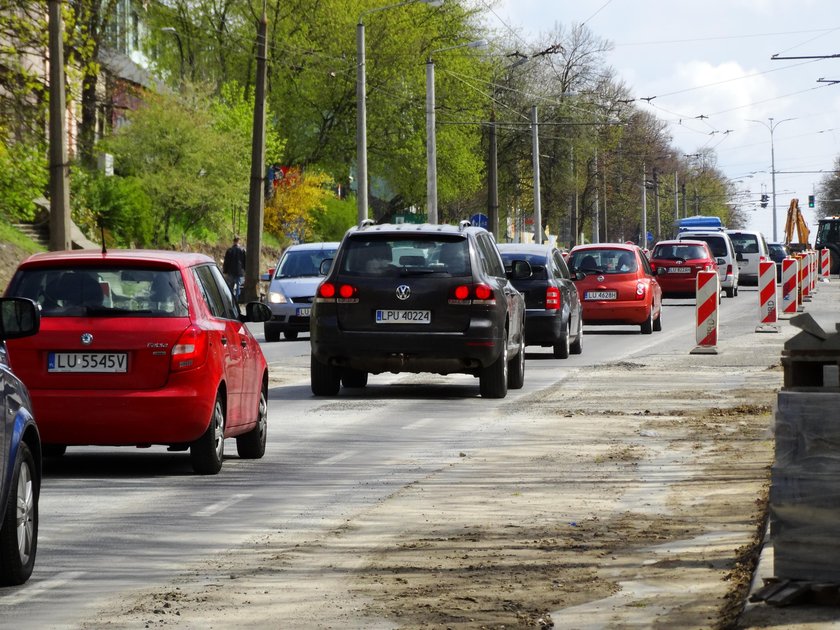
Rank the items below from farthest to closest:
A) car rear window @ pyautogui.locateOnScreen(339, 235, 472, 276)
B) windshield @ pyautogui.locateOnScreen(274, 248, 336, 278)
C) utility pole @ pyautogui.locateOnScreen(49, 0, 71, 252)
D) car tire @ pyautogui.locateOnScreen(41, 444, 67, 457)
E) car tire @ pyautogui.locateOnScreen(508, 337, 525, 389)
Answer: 1. windshield @ pyautogui.locateOnScreen(274, 248, 336, 278)
2. utility pole @ pyautogui.locateOnScreen(49, 0, 71, 252)
3. car tire @ pyautogui.locateOnScreen(508, 337, 525, 389)
4. car rear window @ pyautogui.locateOnScreen(339, 235, 472, 276)
5. car tire @ pyautogui.locateOnScreen(41, 444, 67, 457)

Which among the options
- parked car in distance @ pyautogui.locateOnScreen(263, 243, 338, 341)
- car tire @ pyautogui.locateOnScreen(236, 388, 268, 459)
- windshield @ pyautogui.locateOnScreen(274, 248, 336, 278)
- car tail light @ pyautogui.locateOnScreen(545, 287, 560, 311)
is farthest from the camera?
windshield @ pyautogui.locateOnScreen(274, 248, 336, 278)

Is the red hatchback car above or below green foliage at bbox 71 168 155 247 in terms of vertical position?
below

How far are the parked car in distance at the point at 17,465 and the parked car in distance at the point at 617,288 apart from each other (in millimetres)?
24030

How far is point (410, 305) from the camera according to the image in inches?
695

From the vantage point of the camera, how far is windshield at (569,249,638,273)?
31.7 meters

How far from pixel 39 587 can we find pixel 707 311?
18790 mm

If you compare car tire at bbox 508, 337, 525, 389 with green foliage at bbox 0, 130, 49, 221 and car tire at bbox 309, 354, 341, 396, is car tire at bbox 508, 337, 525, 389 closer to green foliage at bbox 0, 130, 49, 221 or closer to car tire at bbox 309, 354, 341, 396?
car tire at bbox 309, 354, 341, 396

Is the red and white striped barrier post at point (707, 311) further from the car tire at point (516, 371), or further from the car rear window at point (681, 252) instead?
the car rear window at point (681, 252)

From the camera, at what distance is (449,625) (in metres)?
6.66

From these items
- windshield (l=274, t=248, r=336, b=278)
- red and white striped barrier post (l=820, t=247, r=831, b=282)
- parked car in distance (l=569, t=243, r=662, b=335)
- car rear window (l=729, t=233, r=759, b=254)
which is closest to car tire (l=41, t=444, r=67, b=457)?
windshield (l=274, t=248, r=336, b=278)

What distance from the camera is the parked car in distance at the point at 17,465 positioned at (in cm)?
740

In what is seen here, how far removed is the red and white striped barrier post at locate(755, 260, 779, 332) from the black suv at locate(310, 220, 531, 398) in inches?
583

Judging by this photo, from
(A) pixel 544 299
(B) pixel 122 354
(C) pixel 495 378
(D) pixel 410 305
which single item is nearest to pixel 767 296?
(A) pixel 544 299

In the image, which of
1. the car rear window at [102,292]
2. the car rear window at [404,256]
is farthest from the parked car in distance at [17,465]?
the car rear window at [404,256]
